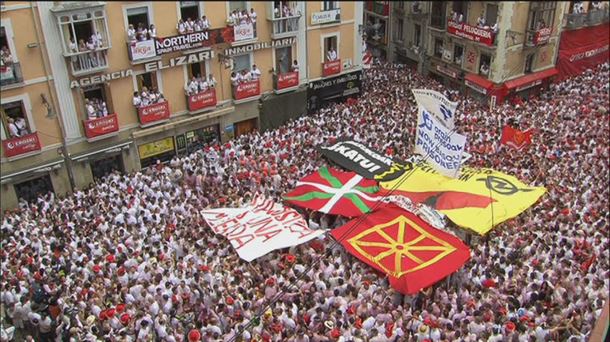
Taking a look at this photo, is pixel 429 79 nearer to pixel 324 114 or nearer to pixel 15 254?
pixel 324 114

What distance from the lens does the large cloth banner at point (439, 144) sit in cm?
1296

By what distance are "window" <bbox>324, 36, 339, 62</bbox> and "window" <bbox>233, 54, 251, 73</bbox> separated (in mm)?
3035

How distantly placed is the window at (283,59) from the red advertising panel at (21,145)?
8.62 meters

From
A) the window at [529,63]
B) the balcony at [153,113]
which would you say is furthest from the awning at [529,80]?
the balcony at [153,113]

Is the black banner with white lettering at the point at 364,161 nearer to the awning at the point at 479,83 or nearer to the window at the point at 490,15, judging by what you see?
the window at the point at 490,15

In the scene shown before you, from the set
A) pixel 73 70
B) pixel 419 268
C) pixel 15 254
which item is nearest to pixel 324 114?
pixel 73 70

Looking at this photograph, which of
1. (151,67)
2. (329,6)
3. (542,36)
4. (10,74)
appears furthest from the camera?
(542,36)

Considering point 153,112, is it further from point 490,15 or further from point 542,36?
point 542,36

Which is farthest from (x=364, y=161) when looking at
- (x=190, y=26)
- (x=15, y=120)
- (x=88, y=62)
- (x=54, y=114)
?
(x=15, y=120)

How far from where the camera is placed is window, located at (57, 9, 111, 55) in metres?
15.8

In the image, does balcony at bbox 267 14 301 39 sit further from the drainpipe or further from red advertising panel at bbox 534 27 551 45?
red advertising panel at bbox 534 27 551 45

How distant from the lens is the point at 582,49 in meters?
26.4

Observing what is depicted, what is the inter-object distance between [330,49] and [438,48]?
6.81 m

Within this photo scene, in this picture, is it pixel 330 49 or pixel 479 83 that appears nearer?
pixel 330 49
